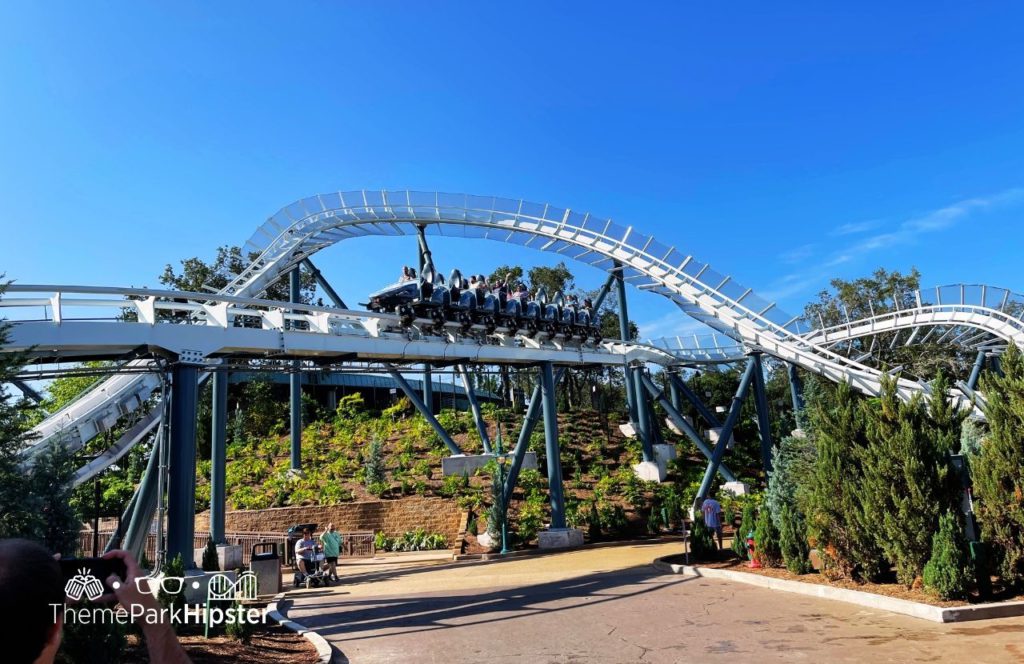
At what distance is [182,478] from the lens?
39.2 feet

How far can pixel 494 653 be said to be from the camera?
27.3 feet

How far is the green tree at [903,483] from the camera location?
10.2m

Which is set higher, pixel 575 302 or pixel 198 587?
pixel 575 302

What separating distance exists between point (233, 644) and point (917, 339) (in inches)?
1150

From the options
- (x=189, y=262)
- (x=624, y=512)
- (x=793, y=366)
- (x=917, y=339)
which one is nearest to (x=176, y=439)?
(x=624, y=512)

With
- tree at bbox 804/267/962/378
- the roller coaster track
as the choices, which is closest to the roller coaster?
the roller coaster track

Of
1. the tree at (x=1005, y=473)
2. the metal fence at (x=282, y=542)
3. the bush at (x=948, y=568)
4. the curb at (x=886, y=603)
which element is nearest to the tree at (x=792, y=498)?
the curb at (x=886, y=603)

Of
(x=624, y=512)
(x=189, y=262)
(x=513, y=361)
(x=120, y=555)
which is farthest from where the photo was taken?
(x=189, y=262)

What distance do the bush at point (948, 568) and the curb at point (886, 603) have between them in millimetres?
470

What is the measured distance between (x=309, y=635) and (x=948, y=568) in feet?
28.2

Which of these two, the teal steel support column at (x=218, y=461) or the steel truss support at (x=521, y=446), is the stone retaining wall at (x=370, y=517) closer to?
the steel truss support at (x=521, y=446)

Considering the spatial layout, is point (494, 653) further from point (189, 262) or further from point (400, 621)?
point (189, 262)

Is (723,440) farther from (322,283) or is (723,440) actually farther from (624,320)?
(322,283)

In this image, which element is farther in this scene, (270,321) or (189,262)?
(189,262)
